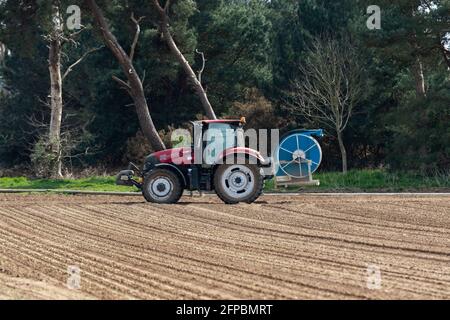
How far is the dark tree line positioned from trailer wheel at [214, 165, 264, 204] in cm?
981

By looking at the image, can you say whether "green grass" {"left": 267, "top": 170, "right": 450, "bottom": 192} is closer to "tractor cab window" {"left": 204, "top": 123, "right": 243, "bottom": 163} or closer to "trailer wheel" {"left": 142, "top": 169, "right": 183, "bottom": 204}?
"trailer wheel" {"left": 142, "top": 169, "right": 183, "bottom": 204}

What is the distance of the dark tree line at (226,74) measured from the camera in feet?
99.3

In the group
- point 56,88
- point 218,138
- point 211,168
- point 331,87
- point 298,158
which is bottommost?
point 211,168

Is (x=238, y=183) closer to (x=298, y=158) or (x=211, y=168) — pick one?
(x=211, y=168)

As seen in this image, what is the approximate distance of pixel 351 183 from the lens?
29.0m

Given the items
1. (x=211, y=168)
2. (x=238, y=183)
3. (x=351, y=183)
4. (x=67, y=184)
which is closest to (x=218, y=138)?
(x=211, y=168)

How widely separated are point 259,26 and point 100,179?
578 inches

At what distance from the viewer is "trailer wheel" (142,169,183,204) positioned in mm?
21672

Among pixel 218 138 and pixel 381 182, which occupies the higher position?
pixel 218 138

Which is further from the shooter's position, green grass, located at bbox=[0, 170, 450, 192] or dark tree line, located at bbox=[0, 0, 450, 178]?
dark tree line, located at bbox=[0, 0, 450, 178]

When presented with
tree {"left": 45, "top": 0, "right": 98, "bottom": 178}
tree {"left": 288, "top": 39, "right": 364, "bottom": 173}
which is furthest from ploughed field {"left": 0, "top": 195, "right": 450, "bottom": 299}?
tree {"left": 288, "top": 39, "right": 364, "bottom": 173}

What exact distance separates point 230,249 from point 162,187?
765cm
